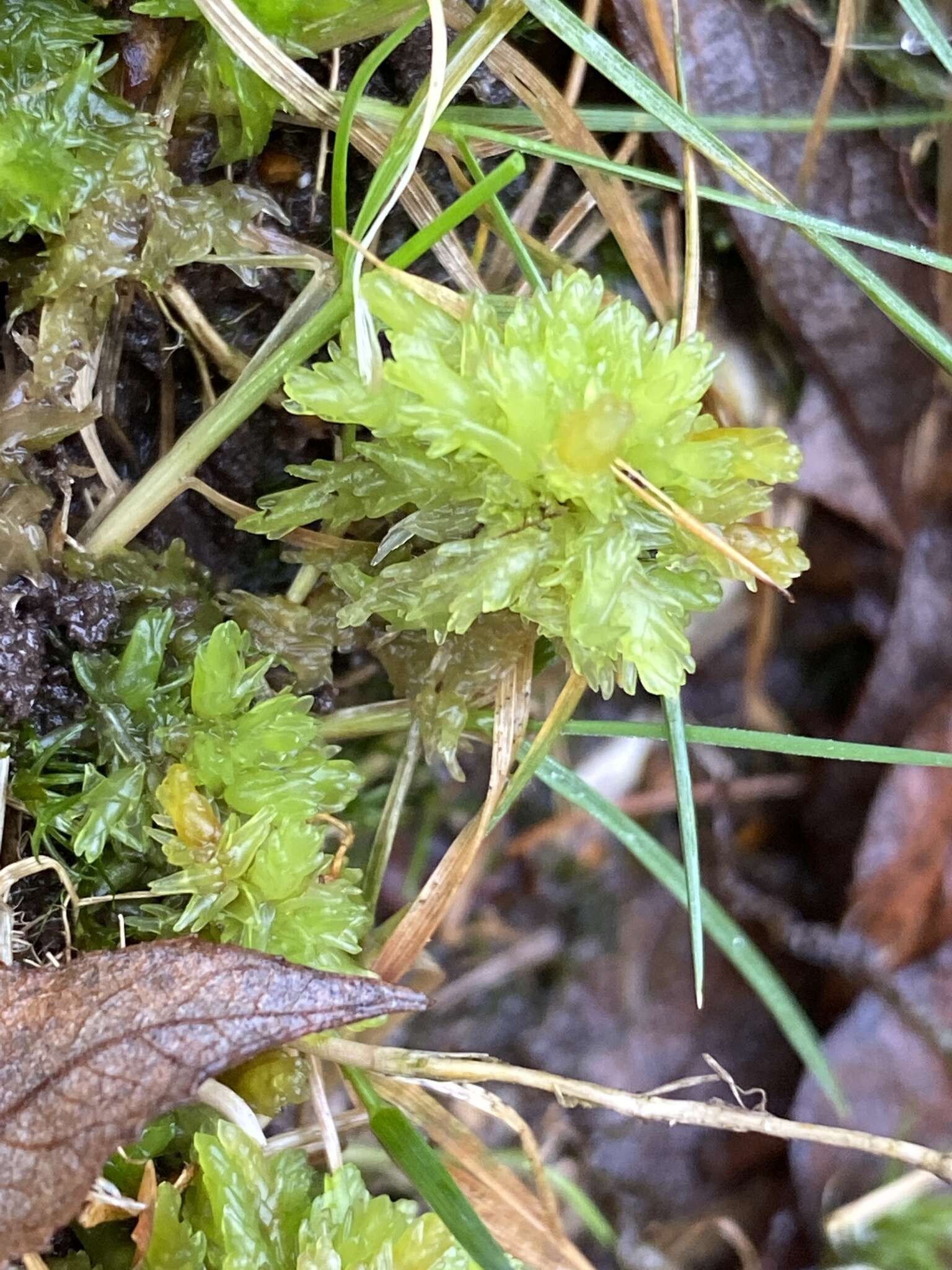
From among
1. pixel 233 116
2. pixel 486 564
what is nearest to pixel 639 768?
pixel 486 564

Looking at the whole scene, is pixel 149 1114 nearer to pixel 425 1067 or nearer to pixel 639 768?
pixel 425 1067

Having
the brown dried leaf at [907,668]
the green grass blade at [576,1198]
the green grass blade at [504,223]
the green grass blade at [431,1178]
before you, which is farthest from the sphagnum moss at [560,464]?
the green grass blade at [576,1198]

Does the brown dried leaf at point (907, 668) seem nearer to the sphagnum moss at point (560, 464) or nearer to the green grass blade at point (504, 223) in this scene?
the sphagnum moss at point (560, 464)

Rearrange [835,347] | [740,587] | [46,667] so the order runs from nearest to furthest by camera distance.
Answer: [46,667]
[835,347]
[740,587]

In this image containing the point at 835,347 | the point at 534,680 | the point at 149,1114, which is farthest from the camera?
the point at 835,347

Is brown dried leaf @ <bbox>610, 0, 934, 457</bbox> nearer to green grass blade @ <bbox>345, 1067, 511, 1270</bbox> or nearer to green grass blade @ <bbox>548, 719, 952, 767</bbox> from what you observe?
green grass blade @ <bbox>548, 719, 952, 767</bbox>

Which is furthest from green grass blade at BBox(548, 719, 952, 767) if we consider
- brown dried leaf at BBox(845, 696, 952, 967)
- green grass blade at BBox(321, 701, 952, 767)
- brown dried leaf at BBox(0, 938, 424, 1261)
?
brown dried leaf at BBox(845, 696, 952, 967)

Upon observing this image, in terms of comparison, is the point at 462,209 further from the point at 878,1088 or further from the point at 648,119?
the point at 878,1088

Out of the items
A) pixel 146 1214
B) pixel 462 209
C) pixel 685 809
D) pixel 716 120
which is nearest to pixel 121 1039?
pixel 146 1214
